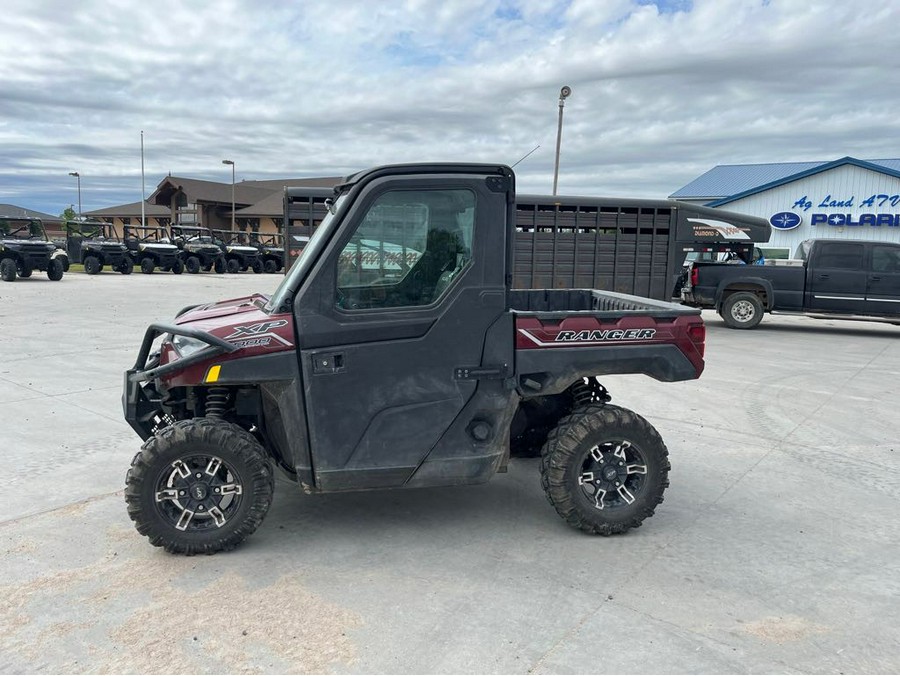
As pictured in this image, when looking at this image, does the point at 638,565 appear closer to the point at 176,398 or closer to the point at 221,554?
the point at 221,554

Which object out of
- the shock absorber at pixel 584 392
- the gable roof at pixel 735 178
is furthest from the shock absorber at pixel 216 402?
the gable roof at pixel 735 178

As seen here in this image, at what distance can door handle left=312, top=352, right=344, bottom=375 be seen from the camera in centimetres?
369

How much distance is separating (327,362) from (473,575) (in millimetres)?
1382

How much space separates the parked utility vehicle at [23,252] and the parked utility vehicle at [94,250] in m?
3.99

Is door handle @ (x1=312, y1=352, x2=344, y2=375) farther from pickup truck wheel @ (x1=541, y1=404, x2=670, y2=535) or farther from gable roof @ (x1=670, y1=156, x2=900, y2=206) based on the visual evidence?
gable roof @ (x1=670, y1=156, x2=900, y2=206)

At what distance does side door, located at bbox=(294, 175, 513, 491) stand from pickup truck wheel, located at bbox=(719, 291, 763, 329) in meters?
12.3

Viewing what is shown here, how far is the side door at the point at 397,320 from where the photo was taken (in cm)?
370

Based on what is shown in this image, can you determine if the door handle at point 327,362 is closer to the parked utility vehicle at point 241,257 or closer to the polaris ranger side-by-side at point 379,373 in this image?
the polaris ranger side-by-side at point 379,373

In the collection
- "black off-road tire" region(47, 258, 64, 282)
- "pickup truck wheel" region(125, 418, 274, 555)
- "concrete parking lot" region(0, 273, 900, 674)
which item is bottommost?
"concrete parking lot" region(0, 273, 900, 674)

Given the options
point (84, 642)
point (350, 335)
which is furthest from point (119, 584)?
point (350, 335)

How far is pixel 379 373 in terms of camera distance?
376 centimetres

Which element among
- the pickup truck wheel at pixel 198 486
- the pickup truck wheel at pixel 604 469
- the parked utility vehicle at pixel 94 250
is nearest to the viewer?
the pickup truck wheel at pixel 198 486

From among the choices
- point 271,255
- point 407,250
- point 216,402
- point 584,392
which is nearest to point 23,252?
point 271,255

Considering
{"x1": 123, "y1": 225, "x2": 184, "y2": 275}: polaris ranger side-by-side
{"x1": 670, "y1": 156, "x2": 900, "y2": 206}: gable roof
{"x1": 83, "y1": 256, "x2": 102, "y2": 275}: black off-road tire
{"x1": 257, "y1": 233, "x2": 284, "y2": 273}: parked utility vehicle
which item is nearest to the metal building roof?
{"x1": 670, "y1": 156, "x2": 900, "y2": 206}: gable roof
